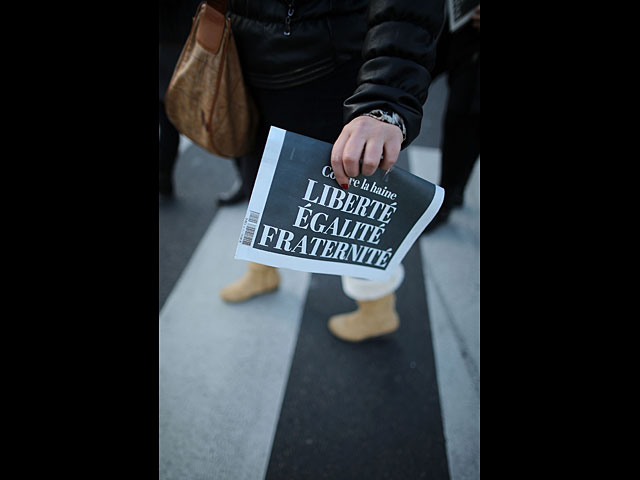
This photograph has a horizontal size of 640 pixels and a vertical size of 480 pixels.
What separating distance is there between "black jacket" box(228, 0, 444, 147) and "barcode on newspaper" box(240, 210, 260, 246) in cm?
24

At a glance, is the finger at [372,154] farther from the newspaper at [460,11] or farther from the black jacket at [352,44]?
the newspaper at [460,11]

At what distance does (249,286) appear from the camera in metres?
1.52

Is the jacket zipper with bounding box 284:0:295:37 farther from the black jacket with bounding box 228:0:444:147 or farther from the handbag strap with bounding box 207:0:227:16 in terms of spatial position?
the handbag strap with bounding box 207:0:227:16

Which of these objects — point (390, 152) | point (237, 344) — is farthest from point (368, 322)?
point (390, 152)

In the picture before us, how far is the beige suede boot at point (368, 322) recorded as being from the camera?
133 cm

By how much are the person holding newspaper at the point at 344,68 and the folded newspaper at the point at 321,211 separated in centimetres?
5

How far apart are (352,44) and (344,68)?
2.1 inches

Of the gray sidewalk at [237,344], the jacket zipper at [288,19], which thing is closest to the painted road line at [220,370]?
the gray sidewalk at [237,344]

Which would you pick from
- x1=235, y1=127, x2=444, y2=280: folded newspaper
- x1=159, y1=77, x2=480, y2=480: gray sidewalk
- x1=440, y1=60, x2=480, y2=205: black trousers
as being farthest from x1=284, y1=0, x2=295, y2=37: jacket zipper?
x1=159, y1=77, x2=480, y2=480: gray sidewalk
